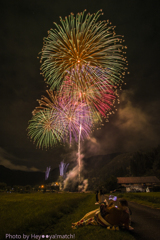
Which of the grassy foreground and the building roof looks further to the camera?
the building roof

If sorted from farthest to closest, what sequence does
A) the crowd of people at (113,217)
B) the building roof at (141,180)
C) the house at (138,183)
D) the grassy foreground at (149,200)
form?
the building roof at (141,180)
the house at (138,183)
the grassy foreground at (149,200)
the crowd of people at (113,217)

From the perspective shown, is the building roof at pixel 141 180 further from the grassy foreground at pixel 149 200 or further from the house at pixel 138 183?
the grassy foreground at pixel 149 200

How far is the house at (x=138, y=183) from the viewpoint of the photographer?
8796 cm

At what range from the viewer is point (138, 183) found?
92.7m

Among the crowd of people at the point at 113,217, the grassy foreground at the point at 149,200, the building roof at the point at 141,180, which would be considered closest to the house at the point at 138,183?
the building roof at the point at 141,180

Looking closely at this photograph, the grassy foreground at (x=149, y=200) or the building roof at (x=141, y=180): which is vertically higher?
the building roof at (x=141, y=180)

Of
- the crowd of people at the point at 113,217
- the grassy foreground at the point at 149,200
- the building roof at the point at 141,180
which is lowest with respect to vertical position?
the grassy foreground at the point at 149,200

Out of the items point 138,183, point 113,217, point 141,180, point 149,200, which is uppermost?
point 141,180

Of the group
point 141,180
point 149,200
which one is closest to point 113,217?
point 149,200

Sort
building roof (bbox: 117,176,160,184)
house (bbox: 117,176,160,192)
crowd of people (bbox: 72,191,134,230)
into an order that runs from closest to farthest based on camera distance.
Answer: crowd of people (bbox: 72,191,134,230), house (bbox: 117,176,160,192), building roof (bbox: 117,176,160,184)

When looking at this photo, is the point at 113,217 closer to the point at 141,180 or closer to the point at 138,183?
the point at 138,183

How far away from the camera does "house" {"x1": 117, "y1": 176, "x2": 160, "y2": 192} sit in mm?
87963

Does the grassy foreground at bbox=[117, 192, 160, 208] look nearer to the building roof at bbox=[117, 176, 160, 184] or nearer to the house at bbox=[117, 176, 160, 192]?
the house at bbox=[117, 176, 160, 192]

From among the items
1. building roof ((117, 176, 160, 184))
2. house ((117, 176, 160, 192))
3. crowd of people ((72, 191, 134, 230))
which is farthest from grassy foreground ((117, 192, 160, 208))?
building roof ((117, 176, 160, 184))
